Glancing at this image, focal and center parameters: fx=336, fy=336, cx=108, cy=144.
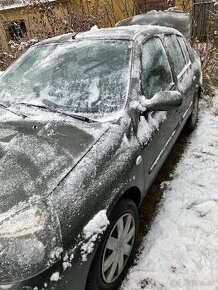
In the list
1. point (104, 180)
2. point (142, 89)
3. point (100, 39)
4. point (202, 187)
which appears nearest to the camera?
point (104, 180)

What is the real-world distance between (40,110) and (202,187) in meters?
1.97

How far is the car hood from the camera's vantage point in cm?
186

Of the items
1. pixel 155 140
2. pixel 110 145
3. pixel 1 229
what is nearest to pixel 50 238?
pixel 1 229

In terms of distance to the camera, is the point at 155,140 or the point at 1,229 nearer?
the point at 1,229

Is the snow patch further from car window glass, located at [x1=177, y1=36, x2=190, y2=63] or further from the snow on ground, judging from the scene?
car window glass, located at [x1=177, y1=36, x2=190, y2=63]

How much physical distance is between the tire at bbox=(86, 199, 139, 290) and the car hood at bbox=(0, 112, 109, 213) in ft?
1.58

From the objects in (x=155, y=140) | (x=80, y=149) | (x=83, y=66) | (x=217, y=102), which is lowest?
(x=217, y=102)

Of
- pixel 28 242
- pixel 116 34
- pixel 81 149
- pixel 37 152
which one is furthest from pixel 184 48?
pixel 28 242

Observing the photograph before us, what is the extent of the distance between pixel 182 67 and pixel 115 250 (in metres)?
2.57

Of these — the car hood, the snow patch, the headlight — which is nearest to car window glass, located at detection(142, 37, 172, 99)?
the car hood

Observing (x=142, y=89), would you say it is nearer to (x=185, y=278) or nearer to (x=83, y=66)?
(x=83, y=66)

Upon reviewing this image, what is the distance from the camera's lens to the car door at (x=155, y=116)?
2.73 metres

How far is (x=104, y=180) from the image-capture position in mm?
2070

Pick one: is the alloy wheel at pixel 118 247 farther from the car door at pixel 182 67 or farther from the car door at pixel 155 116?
the car door at pixel 182 67
